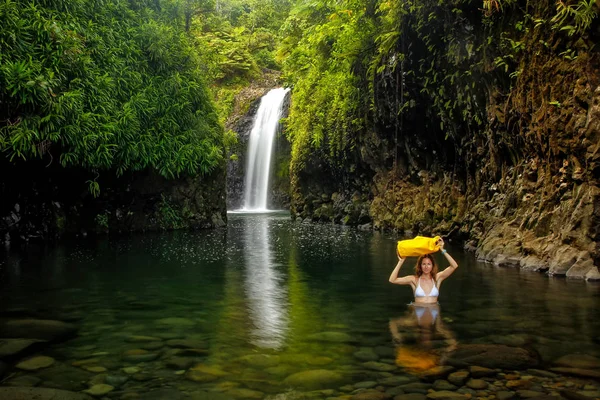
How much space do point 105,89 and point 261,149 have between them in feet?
73.1

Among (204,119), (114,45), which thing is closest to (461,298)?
(114,45)

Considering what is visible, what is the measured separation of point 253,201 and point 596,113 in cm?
3312

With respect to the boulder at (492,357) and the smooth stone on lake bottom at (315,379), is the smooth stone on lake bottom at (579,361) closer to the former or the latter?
the boulder at (492,357)

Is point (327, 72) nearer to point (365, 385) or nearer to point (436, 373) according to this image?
point (436, 373)

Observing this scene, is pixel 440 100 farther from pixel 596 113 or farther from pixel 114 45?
pixel 114 45

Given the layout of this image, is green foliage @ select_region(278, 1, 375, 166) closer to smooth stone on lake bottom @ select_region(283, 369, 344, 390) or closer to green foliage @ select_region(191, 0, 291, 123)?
green foliage @ select_region(191, 0, 291, 123)

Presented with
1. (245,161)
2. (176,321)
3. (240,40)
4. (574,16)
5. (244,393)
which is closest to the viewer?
(244,393)

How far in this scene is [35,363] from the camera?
5.21 metres

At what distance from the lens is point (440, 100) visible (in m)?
16.9

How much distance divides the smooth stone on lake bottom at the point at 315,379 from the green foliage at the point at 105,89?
37.2 ft

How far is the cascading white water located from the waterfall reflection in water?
2386 cm

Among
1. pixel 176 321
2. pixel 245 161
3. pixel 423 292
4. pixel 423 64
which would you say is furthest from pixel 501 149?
pixel 245 161

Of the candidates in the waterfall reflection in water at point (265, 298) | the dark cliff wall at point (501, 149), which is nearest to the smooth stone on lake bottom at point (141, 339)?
the waterfall reflection in water at point (265, 298)

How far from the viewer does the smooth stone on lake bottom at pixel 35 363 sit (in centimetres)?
509
